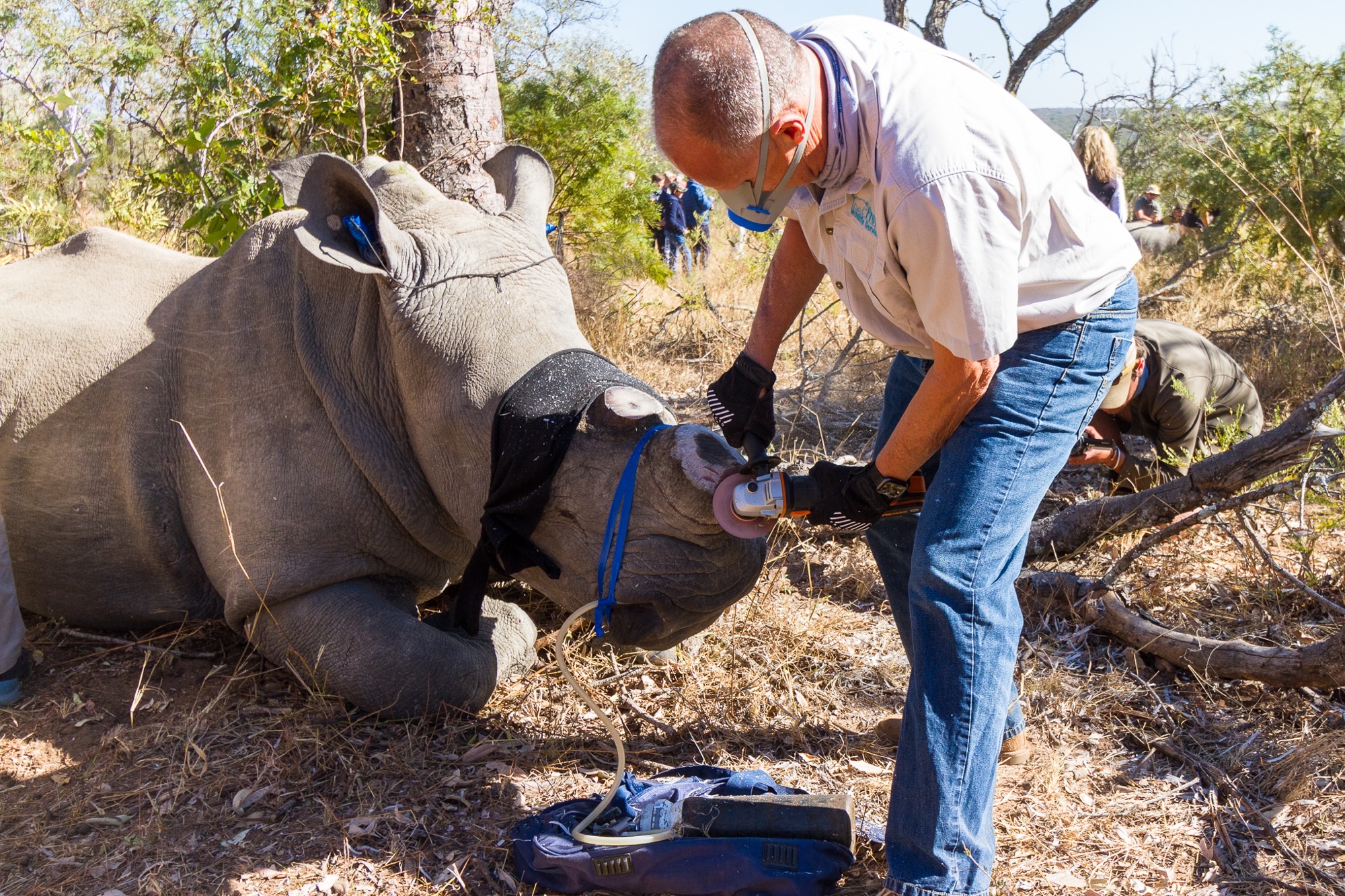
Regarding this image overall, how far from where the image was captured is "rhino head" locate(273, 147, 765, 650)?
319 centimetres

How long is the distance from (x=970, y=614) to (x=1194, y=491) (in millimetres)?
2509

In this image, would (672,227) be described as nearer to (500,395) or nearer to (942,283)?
(500,395)

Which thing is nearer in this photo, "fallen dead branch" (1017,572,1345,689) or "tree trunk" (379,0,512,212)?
"fallen dead branch" (1017,572,1345,689)

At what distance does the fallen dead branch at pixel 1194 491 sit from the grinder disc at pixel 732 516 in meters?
2.34

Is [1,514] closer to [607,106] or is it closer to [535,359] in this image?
[535,359]

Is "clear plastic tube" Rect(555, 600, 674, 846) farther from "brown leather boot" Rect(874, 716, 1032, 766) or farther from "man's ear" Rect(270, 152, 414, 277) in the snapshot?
"man's ear" Rect(270, 152, 414, 277)

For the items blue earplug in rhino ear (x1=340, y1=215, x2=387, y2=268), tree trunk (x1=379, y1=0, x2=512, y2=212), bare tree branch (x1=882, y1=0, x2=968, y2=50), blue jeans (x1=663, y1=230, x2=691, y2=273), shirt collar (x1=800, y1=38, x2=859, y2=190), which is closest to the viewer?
shirt collar (x1=800, y1=38, x2=859, y2=190)

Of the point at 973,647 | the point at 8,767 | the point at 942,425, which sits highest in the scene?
the point at 942,425

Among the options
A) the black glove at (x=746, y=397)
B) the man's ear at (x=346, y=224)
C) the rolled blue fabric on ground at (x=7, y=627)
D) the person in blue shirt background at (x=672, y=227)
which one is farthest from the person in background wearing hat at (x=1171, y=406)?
the person in blue shirt background at (x=672, y=227)

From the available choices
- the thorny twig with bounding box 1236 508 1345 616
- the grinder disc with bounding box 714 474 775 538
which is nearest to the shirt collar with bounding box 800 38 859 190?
the grinder disc with bounding box 714 474 775 538

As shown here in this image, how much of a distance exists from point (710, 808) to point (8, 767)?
2351 millimetres

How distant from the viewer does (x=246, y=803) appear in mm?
3344

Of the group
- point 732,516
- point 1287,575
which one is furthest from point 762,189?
point 1287,575

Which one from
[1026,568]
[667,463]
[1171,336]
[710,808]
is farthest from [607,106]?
[710,808]
